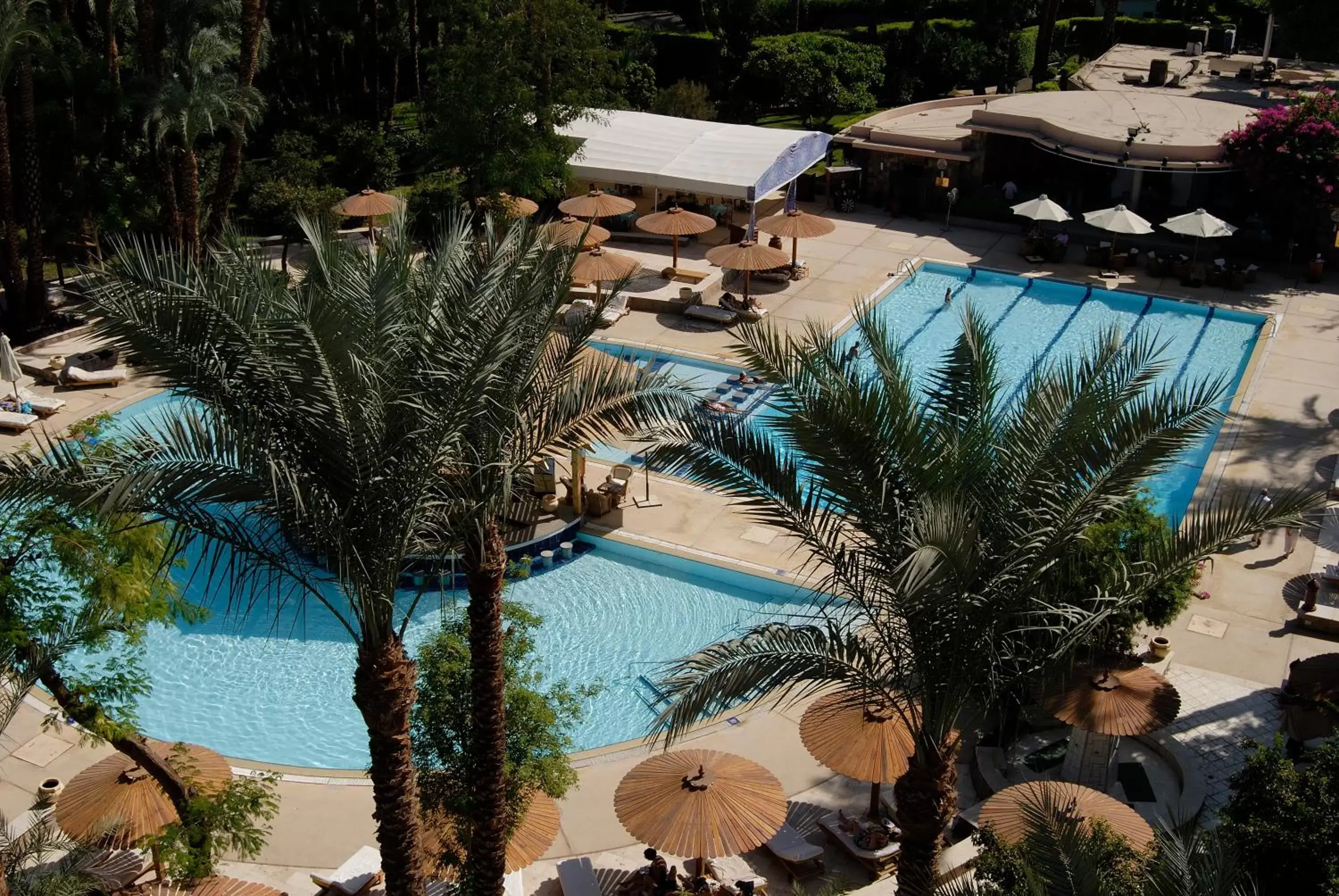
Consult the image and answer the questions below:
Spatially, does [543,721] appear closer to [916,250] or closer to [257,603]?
[257,603]

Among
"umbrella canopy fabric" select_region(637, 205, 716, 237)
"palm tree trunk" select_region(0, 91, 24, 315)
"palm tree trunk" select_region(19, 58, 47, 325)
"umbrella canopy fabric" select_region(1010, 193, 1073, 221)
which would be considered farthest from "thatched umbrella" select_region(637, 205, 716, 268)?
"palm tree trunk" select_region(0, 91, 24, 315)

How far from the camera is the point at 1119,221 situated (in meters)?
31.0

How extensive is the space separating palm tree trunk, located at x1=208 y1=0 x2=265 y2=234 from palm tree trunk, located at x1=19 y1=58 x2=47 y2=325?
341cm

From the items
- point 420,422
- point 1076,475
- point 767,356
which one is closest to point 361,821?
point 420,422

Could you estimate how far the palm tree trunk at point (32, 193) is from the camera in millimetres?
25125

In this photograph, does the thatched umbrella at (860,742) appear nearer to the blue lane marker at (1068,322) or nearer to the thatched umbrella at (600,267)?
the blue lane marker at (1068,322)

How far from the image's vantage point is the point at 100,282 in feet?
33.6

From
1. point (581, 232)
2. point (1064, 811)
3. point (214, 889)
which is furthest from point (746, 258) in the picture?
point (214, 889)

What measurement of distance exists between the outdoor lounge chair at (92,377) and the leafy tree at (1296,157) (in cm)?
2494

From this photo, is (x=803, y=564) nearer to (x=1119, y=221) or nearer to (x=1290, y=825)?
(x=1290, y=825)

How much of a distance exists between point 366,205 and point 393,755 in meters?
22.0

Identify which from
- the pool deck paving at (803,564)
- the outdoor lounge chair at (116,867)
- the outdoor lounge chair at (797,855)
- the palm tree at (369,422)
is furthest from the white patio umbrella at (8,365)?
the outdoor lounge chair at (797,855)

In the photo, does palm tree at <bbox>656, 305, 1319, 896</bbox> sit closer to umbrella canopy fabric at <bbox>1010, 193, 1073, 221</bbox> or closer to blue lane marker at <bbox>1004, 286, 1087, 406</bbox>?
blue lane marker at <bbox>1004, 286, 1087, 406</bbox>

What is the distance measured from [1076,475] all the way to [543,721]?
5.53m
